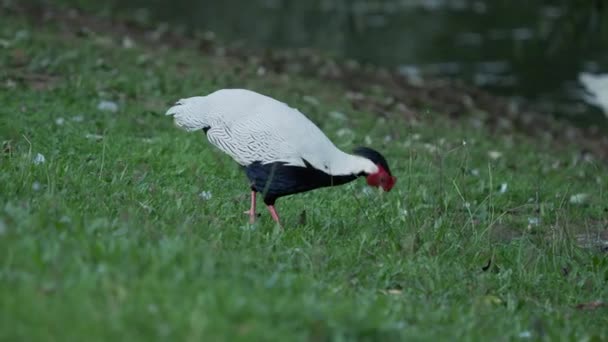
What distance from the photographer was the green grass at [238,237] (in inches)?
151

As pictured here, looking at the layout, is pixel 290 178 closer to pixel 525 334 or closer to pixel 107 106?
pixel 525 334

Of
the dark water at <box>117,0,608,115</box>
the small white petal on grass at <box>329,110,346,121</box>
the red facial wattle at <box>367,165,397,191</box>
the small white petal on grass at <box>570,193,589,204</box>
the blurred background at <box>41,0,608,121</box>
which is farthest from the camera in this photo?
the dark water at <box>117,0,608,115</box>

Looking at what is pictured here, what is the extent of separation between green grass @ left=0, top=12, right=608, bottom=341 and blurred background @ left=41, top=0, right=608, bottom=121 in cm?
533

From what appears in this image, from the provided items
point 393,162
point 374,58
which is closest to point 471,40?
point 374,58

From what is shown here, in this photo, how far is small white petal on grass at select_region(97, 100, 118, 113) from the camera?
8.87 metres

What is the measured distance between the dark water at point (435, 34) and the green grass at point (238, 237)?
5571 millimetres

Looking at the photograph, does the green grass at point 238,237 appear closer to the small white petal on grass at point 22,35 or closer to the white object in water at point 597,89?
the small white petal on grass at point 22,35

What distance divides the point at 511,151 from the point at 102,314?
744 centimetres

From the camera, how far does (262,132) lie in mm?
5832

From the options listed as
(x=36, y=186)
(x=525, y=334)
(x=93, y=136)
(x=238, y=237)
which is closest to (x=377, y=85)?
(x=93, y=136)

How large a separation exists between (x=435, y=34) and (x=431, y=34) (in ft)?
0.32

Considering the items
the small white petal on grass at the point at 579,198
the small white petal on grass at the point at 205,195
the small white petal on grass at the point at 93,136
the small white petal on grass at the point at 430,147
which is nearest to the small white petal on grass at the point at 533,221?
the small white petal on grass at the point at 579,198

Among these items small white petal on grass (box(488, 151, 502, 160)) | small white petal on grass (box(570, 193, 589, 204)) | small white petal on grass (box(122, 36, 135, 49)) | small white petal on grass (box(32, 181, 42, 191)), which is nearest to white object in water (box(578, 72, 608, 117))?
small white petal on grass (box(488, 151, 502, 160))

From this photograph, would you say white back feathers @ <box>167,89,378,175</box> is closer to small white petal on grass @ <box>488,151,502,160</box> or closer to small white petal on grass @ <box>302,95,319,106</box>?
small white petal on grass @ <box>488,151,502,160</box>
